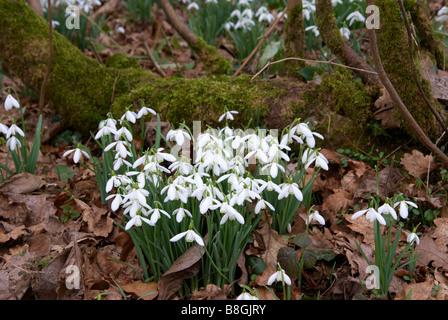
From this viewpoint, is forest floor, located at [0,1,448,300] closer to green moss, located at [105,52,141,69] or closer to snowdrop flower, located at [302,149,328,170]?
snowdrop flower, located at [302,149,328,170]

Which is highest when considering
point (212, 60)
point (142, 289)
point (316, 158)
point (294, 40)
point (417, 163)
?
point (294, 40)

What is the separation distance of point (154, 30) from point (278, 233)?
408 cm

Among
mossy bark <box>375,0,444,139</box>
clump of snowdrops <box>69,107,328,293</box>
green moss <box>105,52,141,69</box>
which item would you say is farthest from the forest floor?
green moss <box>105,52,141,69</box>

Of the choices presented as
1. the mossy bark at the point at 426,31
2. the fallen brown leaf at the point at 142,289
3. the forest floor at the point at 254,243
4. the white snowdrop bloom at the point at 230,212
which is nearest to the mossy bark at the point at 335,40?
the mossy bark at the point at 426,31

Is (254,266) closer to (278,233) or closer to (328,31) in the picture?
(278,233)

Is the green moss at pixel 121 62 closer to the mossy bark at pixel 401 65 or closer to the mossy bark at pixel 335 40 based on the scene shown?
the mossy bark at pixel 335 40

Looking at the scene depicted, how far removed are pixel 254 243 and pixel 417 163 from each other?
3.90ft

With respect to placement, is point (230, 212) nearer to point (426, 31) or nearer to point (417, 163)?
point (417, 163)

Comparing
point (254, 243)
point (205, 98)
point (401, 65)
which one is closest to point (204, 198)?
point (254, 243)

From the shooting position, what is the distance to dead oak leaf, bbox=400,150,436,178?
100 inches

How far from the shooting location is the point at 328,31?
118 inches

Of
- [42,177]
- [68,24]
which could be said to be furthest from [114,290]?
[68,24]

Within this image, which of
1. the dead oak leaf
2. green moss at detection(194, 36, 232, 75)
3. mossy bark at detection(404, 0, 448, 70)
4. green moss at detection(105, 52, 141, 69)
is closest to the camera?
the dead oak leaf

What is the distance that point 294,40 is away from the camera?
332 centimetres
